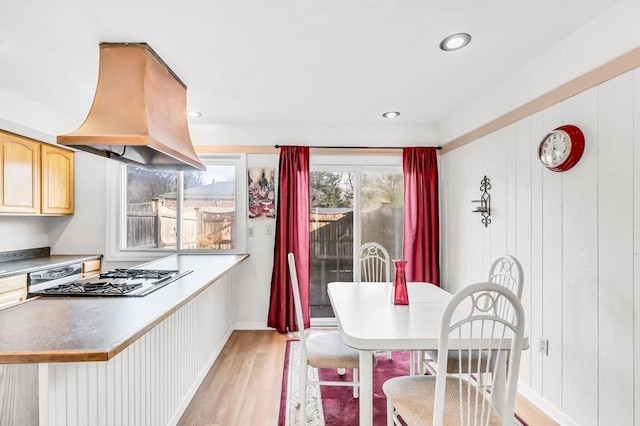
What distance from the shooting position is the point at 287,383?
269 centimetres

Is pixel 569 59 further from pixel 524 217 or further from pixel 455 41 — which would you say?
pixel 524 217

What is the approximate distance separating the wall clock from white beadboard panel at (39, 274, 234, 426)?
8.02 feet

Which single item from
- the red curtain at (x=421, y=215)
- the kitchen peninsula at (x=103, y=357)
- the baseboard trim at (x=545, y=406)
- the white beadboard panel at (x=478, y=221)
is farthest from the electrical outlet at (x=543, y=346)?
the kitchen peninsula at (x=103, y=357)

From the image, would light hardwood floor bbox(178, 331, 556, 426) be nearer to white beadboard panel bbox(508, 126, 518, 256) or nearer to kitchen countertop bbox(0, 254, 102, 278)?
white beadboard panel bbox(508, 126, 518, 256)

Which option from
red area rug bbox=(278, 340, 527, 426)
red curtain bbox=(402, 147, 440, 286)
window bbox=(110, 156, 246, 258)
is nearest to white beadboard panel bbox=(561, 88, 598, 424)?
red area rug bbox=(278, 340, 527, 426)

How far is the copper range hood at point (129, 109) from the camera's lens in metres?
1.89

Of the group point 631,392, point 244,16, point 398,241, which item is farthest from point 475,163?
point 244,16

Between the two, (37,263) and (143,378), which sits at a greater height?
(37,263)

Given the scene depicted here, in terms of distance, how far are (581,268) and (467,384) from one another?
1.01m

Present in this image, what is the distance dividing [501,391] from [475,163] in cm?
212

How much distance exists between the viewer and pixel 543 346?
7.40 feet

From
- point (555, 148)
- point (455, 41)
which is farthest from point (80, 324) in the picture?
point (555, 148)

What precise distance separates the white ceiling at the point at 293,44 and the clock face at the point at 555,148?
0.57m

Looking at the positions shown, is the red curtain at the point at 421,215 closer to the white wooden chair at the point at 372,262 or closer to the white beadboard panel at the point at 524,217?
the white wooden chair at the point at 372,262
